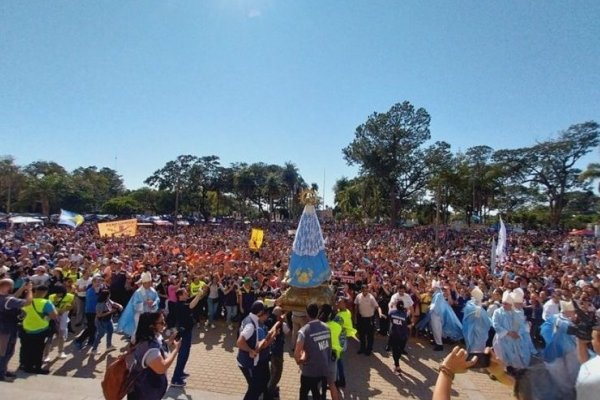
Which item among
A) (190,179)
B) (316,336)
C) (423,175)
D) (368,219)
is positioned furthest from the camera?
(368,219)

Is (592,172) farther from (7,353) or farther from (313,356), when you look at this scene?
(7,353)

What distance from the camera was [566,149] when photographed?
1762 inches

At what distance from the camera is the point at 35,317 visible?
19.6ft

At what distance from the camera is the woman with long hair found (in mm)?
3248

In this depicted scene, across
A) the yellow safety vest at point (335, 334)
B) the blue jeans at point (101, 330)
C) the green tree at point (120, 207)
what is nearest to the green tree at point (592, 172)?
the yellow safety vest at point (335, 334)

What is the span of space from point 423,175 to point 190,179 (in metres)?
35.1

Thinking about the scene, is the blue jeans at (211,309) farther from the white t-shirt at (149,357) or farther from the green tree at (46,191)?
the green tree at (46,191)

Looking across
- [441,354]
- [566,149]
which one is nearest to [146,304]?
[441,354]

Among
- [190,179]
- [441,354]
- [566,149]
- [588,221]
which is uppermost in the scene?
[566,149]

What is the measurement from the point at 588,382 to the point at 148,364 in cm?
312

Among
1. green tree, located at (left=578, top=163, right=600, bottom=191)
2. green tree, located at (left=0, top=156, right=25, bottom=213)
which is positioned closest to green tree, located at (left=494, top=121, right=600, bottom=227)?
green tree, located at (left=578, top=163, right=600, bottom=191)

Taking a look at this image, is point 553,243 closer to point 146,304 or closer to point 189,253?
point 189,253

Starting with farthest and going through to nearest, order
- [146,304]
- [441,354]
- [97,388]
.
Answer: [441,354]
[146,304]
[97,388]

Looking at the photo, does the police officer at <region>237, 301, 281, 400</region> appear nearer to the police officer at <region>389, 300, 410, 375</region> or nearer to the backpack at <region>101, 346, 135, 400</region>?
the backpack at <region>101, 346, 135, 400</region>
